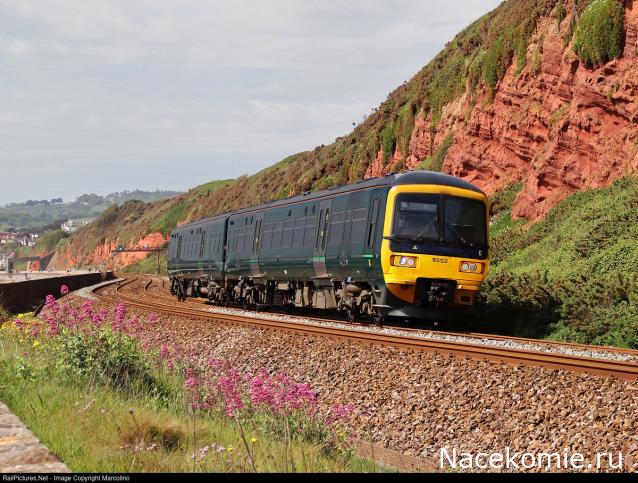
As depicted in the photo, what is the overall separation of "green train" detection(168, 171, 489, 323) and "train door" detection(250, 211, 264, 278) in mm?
1079

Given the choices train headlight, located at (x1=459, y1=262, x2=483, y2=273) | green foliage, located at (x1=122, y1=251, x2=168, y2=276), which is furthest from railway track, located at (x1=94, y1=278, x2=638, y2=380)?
green foliage, located at (x1=122, y1=251, x2=168, y2=276)

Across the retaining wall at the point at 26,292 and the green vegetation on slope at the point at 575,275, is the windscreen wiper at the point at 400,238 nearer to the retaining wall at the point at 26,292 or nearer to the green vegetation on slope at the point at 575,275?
the green vegetation on slope at the point at 575,275

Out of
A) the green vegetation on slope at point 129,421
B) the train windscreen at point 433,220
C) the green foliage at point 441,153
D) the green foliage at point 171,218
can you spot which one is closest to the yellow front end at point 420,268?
the train windscreen at point 433,220

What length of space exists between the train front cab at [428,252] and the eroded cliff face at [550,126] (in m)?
9.99

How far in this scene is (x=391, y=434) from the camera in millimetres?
10406

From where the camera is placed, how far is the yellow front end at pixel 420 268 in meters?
17.3

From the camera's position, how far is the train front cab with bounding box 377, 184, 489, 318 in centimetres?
1736

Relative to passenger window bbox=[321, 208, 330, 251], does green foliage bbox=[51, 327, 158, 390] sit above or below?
below

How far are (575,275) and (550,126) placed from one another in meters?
13.8

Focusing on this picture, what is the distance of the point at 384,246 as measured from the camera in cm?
1745

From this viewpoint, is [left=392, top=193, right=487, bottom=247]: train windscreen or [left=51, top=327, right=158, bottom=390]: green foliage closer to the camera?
[left=51, top=327, right=158, bottom=390]: green foliage

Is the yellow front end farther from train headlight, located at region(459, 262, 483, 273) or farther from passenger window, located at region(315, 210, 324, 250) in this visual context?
passenger window, located at region(315, 210, 324, 250)

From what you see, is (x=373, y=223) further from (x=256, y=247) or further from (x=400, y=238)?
(x=256, y=247)
